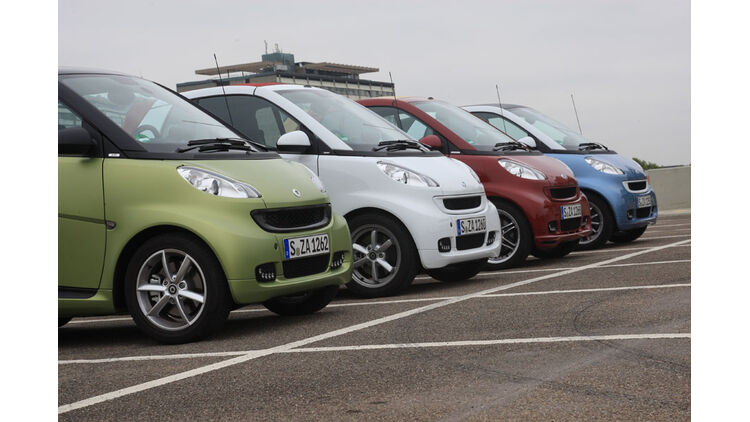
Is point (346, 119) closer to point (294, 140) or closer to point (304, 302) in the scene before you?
point (294, 140)

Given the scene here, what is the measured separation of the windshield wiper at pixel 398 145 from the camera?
334 inches

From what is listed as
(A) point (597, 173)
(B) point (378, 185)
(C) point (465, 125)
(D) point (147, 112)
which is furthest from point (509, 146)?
(D) point (147, 112)

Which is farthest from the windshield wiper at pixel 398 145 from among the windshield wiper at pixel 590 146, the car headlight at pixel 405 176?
the windshield wiper at pixel 590 146

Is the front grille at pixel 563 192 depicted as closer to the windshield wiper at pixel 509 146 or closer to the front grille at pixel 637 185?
the windshield wiper at pixel 509 146

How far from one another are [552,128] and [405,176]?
5.20m

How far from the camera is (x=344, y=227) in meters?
6.95

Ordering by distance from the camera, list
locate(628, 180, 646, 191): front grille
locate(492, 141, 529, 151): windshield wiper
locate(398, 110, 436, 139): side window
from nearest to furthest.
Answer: locate(398, 110, 436, 139): side window, locate(492, 141, 529, 151): windshield wiper, locate(628, 180, 646, 191): front grille

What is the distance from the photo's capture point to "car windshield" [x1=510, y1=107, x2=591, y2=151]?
1252 cm

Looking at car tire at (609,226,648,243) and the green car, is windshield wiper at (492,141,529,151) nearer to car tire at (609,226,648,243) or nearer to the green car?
car tire at (609,226,648,243)

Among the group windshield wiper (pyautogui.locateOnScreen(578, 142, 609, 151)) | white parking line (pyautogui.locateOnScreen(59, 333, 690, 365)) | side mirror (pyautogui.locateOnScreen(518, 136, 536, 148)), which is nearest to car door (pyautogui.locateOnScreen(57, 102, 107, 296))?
white parking line (pyautogui.locateOnScreen(59, 333, 690, 365))

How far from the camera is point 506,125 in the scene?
12.6 meters

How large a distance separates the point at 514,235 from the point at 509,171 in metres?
0.65
